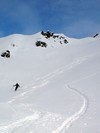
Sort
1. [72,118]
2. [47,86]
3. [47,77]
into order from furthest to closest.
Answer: [47,77] → [47,86] → [72,118]

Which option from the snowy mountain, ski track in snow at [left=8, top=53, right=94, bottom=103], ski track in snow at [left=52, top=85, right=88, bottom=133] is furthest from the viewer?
ski track in snow at [left=8, top=53, right=94, bottom=103]

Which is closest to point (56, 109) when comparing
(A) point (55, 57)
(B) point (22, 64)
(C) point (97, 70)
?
(C) point (97, 70)

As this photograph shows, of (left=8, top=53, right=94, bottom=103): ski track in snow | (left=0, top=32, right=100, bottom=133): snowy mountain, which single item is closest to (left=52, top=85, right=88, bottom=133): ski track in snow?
(left=0, top=32, right=100, bottom=133): snowy mountain

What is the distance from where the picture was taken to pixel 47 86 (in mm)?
33562

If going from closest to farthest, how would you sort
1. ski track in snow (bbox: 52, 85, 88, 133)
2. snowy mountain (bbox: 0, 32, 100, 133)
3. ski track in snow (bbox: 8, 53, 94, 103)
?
ski track in snow (bbox: 52, 85, 88, 133) < snowy mountain (bbox: 0, 32, 100, 133) < ski track in snow (bbox: 8, 53, 94, 103)

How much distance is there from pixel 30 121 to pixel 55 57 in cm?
4389

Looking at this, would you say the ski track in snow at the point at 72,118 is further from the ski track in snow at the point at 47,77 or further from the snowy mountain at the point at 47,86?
the ski track in snow at the point at 47,77

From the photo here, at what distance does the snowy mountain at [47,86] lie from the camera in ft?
50.1

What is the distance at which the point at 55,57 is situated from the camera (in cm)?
5934

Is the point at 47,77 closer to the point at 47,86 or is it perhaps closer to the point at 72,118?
the point at 47,86

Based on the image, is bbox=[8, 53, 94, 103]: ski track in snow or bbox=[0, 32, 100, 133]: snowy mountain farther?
bbox=[8, 53, 94, 103]: ski track in snow

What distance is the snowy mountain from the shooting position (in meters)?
15.3

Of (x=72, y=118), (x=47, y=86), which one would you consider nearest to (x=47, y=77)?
(x=47, y=86)

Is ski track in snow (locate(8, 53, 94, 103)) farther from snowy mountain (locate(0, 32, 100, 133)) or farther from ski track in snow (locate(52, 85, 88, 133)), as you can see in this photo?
ski track in snow (locate(52, 85, 88, 133))
